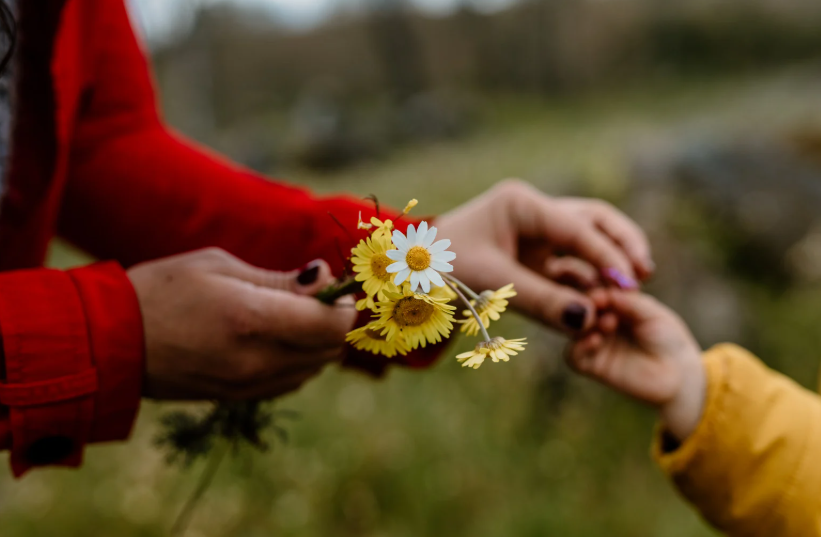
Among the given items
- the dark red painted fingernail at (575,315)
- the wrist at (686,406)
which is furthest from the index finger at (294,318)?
the wrist at (686,406)

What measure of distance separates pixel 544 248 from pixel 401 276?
2.81ft

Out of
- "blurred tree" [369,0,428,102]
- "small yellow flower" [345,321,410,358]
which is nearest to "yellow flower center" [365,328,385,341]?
"small yellow flower" [345,321,410,358]

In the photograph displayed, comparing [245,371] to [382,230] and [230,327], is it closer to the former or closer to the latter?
[230,327]

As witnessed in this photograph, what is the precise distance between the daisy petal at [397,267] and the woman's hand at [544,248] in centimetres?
49

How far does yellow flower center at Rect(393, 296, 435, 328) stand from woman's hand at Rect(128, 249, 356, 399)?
211 mm

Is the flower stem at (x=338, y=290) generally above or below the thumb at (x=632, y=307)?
above

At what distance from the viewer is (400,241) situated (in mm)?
504

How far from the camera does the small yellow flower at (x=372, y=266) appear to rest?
0.54m

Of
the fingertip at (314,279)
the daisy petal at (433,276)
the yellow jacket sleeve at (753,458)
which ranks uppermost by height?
the daisy petal at (433,276)

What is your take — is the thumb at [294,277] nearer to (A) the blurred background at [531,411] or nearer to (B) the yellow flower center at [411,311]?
(B) the yellow flower center at [411,311]

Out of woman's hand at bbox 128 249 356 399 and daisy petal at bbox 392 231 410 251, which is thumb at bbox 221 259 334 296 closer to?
woman's hand at bbox 128 249 356 399

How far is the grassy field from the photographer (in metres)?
2.05

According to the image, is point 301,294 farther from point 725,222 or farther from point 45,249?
point 725,222

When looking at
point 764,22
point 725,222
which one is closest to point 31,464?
point 725,222
